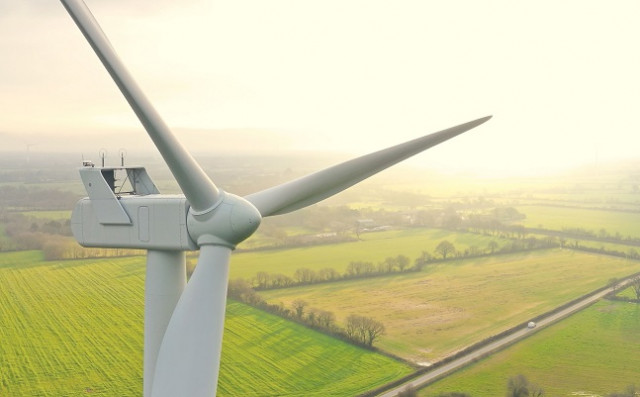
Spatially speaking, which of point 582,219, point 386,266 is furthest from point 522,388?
point 582,219

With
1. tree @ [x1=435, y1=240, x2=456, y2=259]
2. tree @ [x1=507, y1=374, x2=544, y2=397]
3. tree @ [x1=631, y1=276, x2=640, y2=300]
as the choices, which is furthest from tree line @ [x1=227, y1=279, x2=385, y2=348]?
tree @ [x1=631, y1=276, x2=640, y2=300]

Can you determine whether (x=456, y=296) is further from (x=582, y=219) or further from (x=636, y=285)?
(x=582, y=219)

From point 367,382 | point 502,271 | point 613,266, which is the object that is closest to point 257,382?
point 367,382

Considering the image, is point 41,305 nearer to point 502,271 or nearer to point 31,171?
point 502,271

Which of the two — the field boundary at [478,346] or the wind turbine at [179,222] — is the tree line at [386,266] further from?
the wind turbine at [179,222]

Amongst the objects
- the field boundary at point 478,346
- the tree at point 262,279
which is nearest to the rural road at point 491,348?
the field boundary at point 478,346

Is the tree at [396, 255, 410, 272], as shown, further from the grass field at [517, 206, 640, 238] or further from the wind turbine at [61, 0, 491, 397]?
the wind turbine at [61, 0, 491, 397]

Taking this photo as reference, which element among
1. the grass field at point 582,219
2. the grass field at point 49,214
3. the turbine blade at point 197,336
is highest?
the turbine blade at point 197,336
